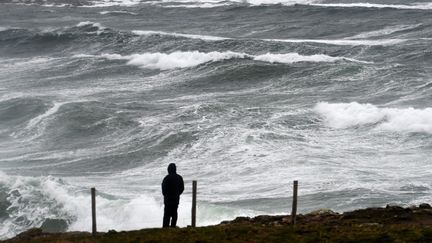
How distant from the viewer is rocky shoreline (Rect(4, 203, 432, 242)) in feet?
42.0

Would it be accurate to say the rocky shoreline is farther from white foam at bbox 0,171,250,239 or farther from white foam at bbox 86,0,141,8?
white foam at bbox 86,0,141,8

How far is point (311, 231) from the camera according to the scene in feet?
44.1

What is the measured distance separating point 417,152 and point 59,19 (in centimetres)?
6390

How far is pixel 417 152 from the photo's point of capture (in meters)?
25.2

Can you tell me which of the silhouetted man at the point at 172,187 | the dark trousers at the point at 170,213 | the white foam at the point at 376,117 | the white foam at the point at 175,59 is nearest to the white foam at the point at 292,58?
the white foam at the point at 175,59

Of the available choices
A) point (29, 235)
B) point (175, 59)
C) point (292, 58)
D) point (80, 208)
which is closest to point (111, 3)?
point (175, 59)

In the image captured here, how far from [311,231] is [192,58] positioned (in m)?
37.4

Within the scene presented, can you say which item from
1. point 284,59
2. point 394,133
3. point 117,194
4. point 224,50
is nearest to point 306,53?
point 284,59

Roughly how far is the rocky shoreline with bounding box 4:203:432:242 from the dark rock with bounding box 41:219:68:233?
3291mm

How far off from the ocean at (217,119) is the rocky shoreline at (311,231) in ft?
13.1

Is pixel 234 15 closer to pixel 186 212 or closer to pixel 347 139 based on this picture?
pixel 347 139

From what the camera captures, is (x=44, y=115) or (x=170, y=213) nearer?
(x=170, y=213)

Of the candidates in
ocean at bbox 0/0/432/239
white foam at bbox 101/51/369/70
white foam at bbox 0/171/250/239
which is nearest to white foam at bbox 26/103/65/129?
ocean at bbox 0/0/432/239

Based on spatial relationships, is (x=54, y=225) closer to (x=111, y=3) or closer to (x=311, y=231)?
(x=311, y=231)
